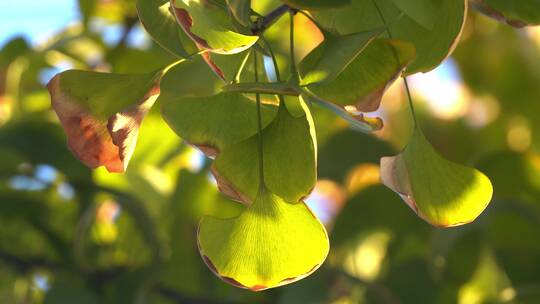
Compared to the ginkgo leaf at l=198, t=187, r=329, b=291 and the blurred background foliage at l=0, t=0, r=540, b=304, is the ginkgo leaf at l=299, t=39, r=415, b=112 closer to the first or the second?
the ginkgo leaf at l=198, t=187, r=329, b=291

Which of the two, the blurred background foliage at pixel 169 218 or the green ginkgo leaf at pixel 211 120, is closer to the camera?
the green ginkgo leaf at pixel 211 120

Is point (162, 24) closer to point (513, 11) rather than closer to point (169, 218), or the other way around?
point (513, 11)

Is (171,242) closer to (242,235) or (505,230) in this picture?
(505,230)

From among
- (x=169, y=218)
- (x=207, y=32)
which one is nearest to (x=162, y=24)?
(x=207, y=32)

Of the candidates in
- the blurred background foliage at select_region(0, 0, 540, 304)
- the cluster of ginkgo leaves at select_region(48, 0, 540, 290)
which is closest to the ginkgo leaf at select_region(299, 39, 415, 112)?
the cluster of ginkgo leaves at select_region(48, 0, 540, 290)

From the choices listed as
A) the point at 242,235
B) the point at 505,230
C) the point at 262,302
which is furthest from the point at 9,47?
the point at 242,235

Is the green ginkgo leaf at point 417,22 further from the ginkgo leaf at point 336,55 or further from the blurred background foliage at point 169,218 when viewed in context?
the blurred background foliage at point 169,218

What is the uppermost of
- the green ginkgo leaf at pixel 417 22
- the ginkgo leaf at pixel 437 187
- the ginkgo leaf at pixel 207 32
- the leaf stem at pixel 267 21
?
the ginkgo leaf at pixel 207 32

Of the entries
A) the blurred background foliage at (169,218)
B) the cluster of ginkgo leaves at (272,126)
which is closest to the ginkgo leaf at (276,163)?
the cluster of ginkgo leaves at (272,126)
